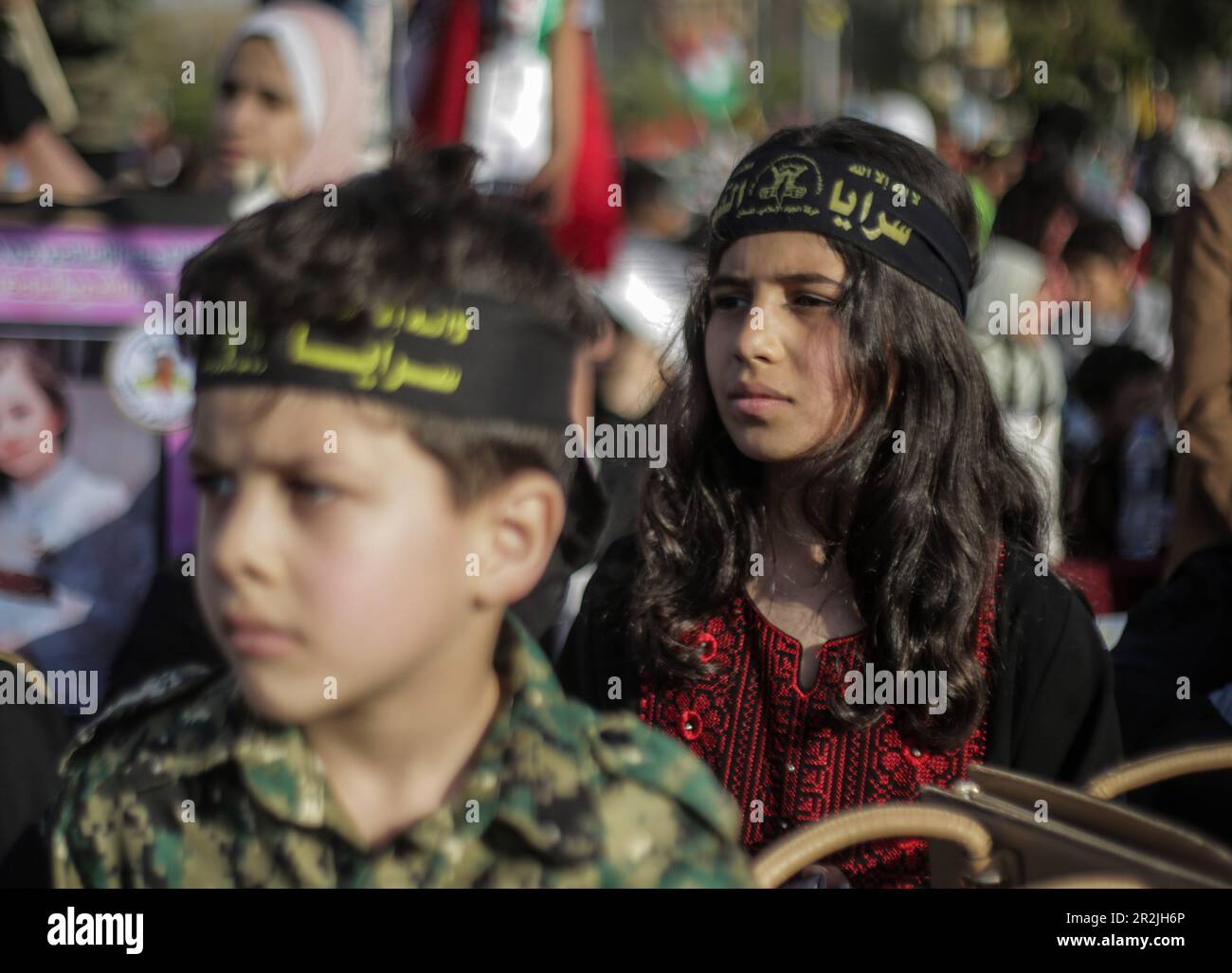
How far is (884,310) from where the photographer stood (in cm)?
229

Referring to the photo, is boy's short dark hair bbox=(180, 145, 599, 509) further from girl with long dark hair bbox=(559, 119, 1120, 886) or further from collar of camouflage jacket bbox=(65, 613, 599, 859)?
girl with long dark hair bbox=(559, 119, 1120, 886)

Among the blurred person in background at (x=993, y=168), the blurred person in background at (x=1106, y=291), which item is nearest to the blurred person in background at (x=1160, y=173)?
the blurred person in background at (x=993, y=168)

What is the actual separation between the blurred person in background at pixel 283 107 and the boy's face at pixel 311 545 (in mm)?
3098

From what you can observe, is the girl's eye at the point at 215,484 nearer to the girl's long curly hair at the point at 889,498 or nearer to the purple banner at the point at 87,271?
the girl's long curly hair at the point at 889,498

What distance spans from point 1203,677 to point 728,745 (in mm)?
1130

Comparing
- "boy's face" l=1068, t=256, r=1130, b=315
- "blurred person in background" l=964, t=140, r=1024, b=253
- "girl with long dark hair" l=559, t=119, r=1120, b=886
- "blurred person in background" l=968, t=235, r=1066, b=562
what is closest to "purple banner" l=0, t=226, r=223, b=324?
"girl with long dark hair" l=559, t=119, r=1120, b=886

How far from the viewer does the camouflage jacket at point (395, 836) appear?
4.33 feet

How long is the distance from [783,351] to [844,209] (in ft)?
0.81

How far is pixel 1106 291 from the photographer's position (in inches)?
271

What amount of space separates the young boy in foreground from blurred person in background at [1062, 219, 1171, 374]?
5470 millimetres

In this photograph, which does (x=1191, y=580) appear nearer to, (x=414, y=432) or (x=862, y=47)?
(x=414, y=432)

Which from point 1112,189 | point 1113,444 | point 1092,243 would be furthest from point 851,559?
point 1112,189

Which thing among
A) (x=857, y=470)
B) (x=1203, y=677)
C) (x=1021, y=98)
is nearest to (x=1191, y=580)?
(x=1203, y=677)

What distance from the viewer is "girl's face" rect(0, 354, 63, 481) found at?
374 cm
